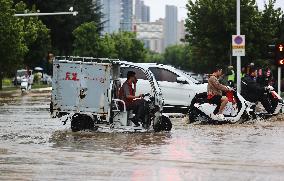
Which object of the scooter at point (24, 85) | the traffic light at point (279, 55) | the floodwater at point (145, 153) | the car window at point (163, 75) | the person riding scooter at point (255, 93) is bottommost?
the scooter at point (24, 85)

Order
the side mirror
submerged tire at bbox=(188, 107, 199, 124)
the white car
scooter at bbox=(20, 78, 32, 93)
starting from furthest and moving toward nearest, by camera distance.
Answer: scooter at bbox=(20, 78, 32, 93), the side mirror, the white car, submerged tire at bbox=(188, 107, 199, 124)

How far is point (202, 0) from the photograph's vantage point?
5884 centimetres

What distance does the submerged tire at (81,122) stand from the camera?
19109 millimetres

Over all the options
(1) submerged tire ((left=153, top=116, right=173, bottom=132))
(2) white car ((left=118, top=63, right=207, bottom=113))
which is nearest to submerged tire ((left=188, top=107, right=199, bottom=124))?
(1) submerged tire ((left=153, top=116, right=173, bottom=132))

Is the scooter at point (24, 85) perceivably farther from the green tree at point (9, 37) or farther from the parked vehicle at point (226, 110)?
the parked vehicle at point (226, 110)

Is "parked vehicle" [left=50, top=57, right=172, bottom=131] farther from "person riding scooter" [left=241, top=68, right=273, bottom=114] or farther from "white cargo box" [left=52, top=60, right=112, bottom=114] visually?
"person riding scooter" [left=241, top=68, right=273, bottom=114]

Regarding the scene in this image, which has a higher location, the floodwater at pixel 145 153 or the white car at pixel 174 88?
the white car at pixel 174 88

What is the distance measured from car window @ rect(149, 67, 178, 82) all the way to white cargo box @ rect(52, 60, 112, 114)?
6777 mm

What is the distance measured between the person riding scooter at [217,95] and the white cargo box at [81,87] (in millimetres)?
3451

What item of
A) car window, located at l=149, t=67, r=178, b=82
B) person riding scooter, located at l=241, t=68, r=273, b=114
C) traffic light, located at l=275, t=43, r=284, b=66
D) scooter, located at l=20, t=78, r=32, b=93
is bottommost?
scooter, located at l=20, t=78, r=32, b=93

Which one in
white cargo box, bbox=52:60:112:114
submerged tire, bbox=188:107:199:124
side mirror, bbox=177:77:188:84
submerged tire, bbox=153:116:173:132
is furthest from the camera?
side mirror, bbox=177:77:188:84

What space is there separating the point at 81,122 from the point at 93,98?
0.67 metres

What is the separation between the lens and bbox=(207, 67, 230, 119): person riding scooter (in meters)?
21.2

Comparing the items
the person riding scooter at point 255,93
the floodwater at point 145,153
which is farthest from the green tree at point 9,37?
the floodwater at point 145,153
